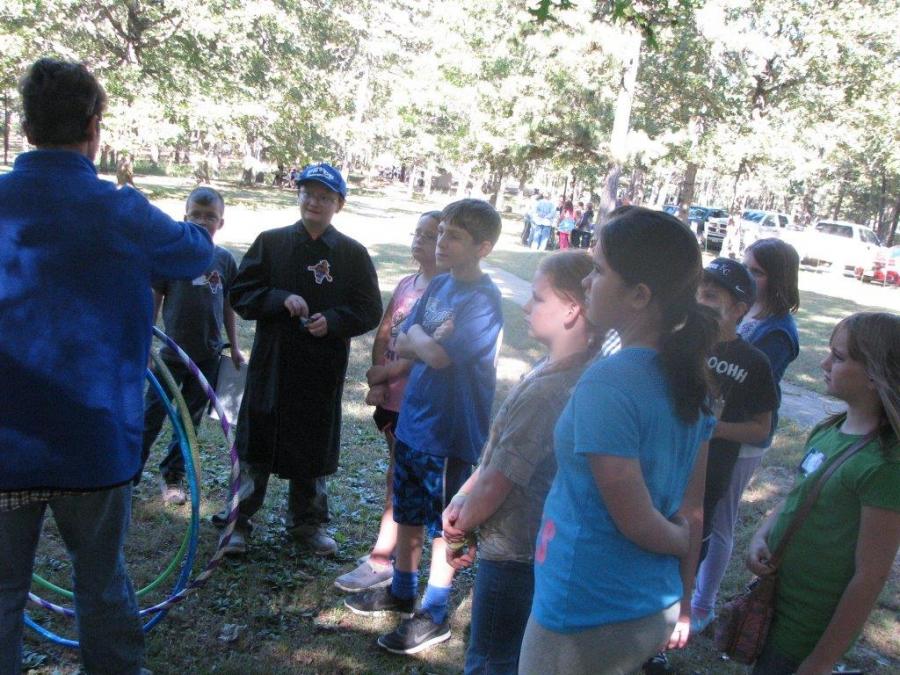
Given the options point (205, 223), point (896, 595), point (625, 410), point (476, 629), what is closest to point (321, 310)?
point (205, 223)

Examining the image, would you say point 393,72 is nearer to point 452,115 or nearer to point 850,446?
point 452,115

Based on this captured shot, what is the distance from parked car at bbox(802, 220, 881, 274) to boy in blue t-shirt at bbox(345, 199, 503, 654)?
3003 centimetres

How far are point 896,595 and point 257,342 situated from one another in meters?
4.15

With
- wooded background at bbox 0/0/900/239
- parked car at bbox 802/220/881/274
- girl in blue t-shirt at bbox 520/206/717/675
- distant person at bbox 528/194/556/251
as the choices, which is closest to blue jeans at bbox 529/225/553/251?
distant person at bbox 528/194/556/251

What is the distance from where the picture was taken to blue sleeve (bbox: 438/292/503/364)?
3.27 metres

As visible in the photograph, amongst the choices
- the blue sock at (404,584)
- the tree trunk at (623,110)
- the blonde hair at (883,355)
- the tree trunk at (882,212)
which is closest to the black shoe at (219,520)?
the blue sock at (404,584)

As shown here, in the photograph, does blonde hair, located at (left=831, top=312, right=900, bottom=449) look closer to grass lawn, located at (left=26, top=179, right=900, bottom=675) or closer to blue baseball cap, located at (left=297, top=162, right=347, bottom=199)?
grass lawn, located at (left=26, top=179, right=900, bottom=675)

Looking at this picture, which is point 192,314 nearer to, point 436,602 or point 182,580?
point 182,580

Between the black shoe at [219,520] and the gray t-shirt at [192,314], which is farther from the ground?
the gray t-shirt at [192,314]

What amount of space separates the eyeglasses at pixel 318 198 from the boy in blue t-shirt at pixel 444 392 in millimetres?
800

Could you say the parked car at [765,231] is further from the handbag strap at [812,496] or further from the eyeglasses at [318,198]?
the handbag strap at [812,496]

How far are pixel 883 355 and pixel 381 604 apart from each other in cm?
255

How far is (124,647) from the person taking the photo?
8.28 feet

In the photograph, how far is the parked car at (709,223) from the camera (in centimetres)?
3269
